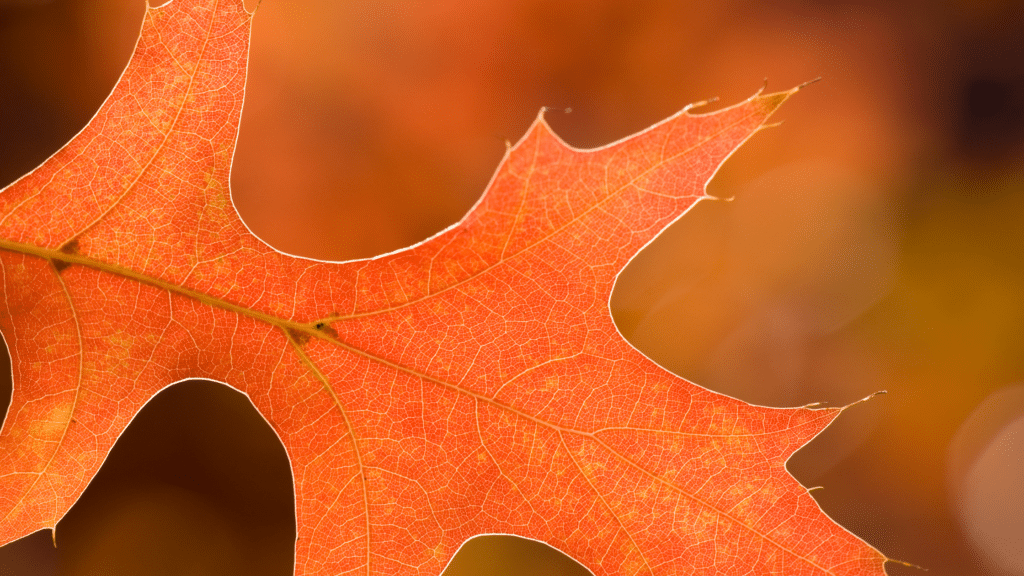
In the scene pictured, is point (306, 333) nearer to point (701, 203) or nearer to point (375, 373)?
point (375, 373)

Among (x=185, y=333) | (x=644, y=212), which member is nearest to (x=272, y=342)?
(x=185, y=333)

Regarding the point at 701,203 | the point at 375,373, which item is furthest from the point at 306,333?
the point at 701,203

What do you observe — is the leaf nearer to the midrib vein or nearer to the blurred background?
the midrib vein

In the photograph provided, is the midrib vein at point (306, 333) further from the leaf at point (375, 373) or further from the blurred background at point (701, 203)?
the blurred background at point (701, 203)

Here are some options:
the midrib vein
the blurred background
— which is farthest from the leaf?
the blurred background

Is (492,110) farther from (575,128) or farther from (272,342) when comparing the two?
(272,342)

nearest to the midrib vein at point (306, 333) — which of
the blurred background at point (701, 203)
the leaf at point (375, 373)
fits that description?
the leaf at point (375, 373)
